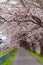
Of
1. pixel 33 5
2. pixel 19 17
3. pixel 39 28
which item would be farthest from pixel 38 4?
pixel 39 28

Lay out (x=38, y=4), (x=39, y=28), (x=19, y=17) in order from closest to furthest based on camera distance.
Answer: (x=38, y=4)
(x=19, y=17)
(x=39, y=28)

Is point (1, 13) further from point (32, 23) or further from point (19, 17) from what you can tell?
point (32, 23)

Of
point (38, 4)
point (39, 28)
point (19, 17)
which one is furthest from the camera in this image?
point (39, 28)

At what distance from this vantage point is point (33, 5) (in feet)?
73.3

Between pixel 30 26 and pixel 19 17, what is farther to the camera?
pixel 30 26

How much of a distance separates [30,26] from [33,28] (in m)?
0.54

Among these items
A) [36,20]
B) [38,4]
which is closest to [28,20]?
[36,20]

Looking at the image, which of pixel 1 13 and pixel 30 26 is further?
pixel 30 26

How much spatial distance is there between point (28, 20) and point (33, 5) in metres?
1.95

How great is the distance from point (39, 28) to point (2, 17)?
3962mm

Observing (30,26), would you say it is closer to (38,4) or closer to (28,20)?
(28,20)

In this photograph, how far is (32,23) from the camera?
26125mm

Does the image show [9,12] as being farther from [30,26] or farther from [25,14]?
[30,26]

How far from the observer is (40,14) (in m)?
23.2
